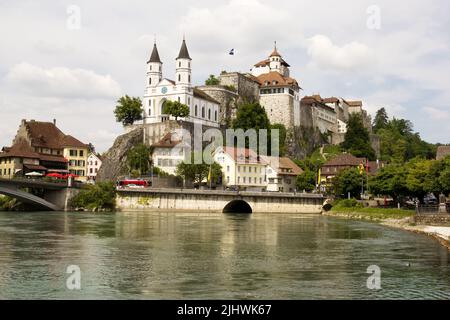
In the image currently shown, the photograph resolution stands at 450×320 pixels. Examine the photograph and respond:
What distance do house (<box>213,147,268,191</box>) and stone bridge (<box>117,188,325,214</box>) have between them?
41.7 feet

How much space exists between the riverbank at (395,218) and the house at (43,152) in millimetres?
51172

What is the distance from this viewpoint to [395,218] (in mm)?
66375

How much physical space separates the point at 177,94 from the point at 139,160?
63.9 ft

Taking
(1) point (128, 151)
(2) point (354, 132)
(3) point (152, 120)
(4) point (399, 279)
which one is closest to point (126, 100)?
(3) point (152, 120)

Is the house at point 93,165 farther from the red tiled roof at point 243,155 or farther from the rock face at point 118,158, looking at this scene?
the red tiled roof at point 243,155

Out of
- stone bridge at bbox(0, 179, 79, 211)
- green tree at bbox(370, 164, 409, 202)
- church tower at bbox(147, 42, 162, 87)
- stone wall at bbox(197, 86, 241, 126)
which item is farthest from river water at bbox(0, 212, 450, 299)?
stone wall at bbox(197, 86, 241, 126)

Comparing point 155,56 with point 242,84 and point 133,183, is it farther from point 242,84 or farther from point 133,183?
point 133,183

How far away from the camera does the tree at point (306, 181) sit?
10156 cm

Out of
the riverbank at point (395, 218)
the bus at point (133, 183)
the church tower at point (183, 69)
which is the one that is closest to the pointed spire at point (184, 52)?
the church tower at point (183, 69)

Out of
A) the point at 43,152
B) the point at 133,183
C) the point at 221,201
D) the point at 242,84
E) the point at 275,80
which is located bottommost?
the point at 221,201

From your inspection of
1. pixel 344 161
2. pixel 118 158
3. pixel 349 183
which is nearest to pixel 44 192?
pixel 118 158

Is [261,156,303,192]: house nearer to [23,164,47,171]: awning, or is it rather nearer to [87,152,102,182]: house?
[87,152,102,182]: house
